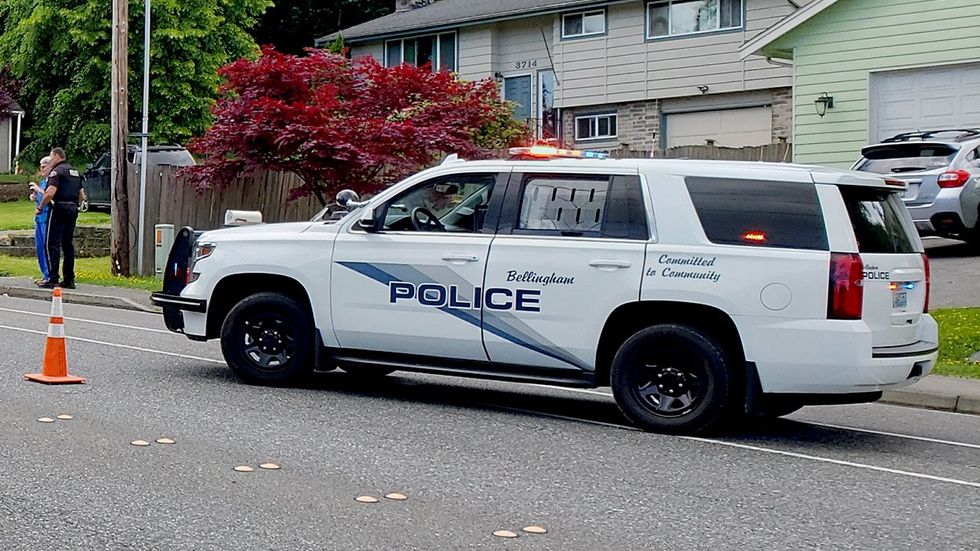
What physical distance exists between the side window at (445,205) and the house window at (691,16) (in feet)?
79.1

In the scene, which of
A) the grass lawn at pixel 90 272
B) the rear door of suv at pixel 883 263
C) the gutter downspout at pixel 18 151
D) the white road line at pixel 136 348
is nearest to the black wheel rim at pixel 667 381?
the rear door of suv at pixel 883 263

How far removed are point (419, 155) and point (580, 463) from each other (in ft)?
35.9

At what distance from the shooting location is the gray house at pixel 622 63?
32938 mm

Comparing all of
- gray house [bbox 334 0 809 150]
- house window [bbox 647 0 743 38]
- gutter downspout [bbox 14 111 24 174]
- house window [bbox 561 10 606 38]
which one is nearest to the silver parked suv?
gray house [bbox 334 0 809 150]

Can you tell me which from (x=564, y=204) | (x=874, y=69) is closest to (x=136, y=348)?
(x=564, y=204)

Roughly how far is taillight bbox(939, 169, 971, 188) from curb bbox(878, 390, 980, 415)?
833 centimetres

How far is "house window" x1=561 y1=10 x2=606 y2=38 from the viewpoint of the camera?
35.5 m

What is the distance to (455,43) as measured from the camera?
128 ft

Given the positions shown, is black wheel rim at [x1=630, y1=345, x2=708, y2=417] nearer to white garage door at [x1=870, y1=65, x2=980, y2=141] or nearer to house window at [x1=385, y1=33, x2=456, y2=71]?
white garage door at [x1=870, y1=65, x2=980, y2=141]

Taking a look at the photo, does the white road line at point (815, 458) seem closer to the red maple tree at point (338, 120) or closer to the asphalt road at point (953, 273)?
the asphalt road at point (953, 273)

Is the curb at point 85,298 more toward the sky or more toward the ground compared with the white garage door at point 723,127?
more toward the ground

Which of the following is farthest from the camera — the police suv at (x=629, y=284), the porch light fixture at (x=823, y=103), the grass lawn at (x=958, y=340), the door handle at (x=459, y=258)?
the porch light fixture at (x=823, y=103)

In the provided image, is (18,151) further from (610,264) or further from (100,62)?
(610,264)

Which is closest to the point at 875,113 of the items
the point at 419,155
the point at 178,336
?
the point at 419,155
